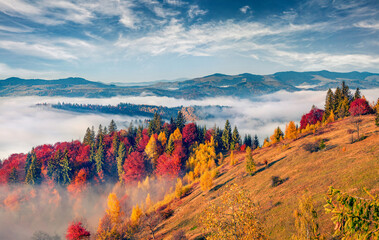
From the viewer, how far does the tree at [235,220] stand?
17750 mm

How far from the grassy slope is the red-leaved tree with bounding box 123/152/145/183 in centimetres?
5221

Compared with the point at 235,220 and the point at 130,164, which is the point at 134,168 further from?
the point at 235,220

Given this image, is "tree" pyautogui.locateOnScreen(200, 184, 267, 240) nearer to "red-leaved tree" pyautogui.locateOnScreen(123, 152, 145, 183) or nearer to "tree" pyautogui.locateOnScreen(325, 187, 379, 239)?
"tree" pyautogui.locateOnScreen(325, 187, 379, 239)

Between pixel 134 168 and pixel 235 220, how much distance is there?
4334 inches

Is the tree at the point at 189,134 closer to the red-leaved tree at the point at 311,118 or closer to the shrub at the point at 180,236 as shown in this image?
the red-leaved tree at the point at 311,118

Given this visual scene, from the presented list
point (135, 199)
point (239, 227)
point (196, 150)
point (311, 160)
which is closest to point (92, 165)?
point (135, 199)

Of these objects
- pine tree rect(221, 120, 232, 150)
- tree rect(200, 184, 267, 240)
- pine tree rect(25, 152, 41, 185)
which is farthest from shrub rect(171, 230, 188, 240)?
pine tree rect(25, 152, 41, 185)

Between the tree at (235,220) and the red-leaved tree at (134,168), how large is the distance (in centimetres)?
10764

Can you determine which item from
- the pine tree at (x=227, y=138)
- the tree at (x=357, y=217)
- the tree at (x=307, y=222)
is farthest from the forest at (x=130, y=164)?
the tree at (x=357, y=217)

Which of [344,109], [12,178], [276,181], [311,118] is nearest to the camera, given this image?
[276,181]

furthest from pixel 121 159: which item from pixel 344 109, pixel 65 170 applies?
pixel 344 109

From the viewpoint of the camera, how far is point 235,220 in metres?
18.1

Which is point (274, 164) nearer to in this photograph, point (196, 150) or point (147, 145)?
point (196, 150)

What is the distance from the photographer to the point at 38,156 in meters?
132
